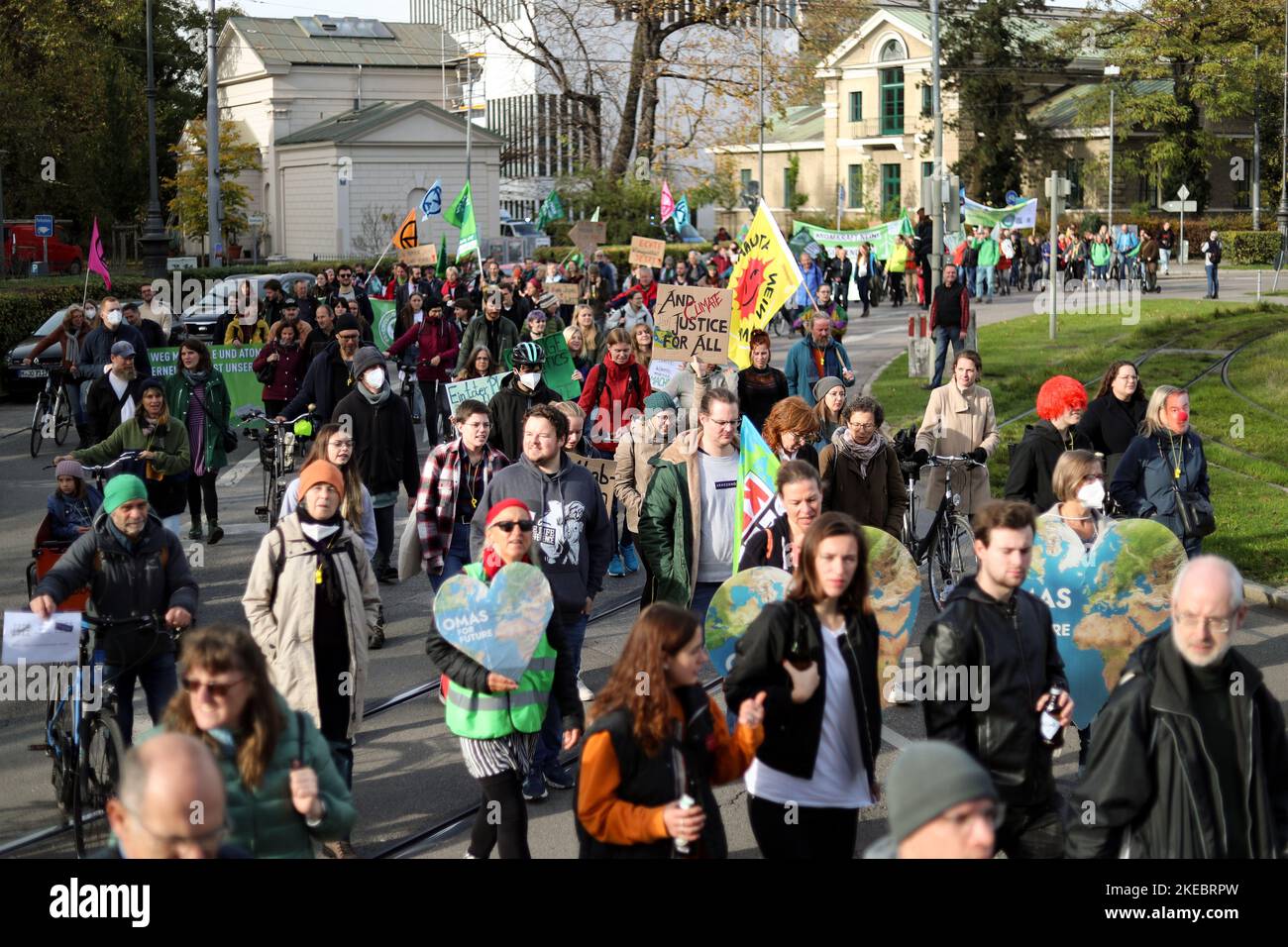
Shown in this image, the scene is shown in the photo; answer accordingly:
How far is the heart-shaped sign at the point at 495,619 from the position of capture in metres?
6.05

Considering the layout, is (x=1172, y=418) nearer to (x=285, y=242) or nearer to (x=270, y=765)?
(x=270, y=765)

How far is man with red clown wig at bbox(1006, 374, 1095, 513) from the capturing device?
369 inches

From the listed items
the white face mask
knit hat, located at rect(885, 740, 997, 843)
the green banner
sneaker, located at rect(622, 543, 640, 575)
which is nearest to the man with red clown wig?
the white face mask

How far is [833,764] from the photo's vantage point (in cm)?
525

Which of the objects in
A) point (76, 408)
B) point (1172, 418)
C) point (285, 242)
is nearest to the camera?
point (1172, 418)

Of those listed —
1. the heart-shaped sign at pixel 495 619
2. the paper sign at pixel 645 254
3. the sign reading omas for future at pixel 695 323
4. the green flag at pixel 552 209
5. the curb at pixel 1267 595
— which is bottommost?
the curb at pixel 1267 595

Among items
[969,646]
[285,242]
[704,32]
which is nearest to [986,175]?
[704,32]

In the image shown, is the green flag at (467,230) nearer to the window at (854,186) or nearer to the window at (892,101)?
the window at (892,101)

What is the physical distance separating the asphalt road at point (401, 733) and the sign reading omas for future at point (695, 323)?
278 cm

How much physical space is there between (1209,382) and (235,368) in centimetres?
1215

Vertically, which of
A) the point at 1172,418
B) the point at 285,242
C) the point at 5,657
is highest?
the point at 285,242

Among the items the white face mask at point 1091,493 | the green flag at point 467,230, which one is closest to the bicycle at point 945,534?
the white face mask at point 1091,493

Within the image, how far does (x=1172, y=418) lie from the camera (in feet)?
30.2
